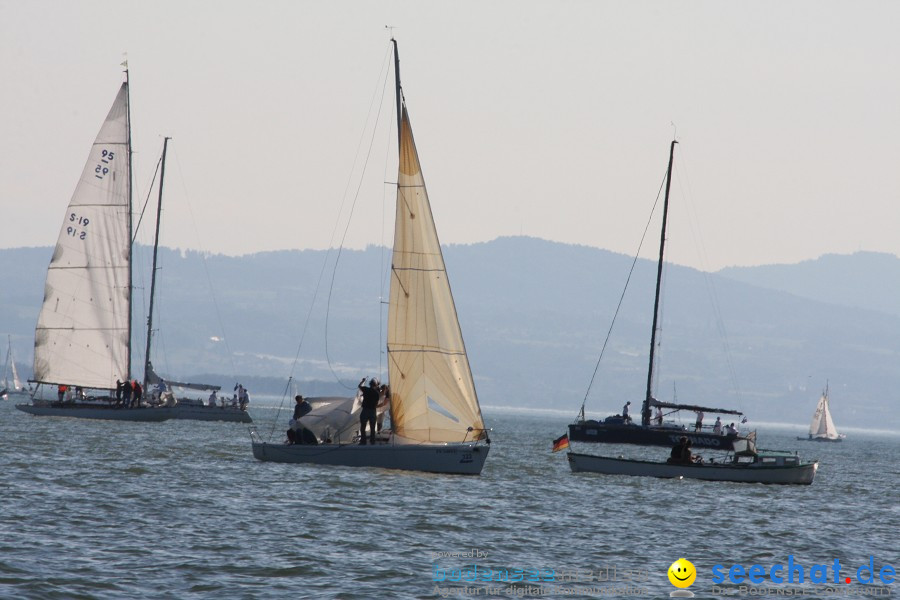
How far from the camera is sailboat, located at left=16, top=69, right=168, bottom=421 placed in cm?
6819

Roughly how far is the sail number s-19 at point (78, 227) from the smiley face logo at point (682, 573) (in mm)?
47485

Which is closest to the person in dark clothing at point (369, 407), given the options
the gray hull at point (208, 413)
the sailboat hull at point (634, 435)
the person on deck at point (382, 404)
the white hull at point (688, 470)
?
the person on deck at point (382, 404)

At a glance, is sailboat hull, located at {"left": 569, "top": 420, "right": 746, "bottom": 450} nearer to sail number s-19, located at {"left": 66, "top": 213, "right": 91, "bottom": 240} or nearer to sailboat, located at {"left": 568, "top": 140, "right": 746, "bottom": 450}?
sailboat, located at {"left": 568, "top": 140, "right": 746, "bottom": 450}

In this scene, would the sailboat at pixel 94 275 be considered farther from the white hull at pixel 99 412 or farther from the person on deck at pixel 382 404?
the person on deck at pixel 382 404

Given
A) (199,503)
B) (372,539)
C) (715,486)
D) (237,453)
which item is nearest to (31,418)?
(237,453)

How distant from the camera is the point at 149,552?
25.0 metres

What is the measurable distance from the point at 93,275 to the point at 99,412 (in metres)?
7.58

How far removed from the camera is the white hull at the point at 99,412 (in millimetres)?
72062

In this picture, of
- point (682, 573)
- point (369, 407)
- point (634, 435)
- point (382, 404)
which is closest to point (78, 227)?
point (382, 404)

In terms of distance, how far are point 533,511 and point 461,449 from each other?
5.61 meters

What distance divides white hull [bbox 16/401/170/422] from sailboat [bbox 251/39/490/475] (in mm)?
35358

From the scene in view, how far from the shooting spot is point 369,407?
40312 mm

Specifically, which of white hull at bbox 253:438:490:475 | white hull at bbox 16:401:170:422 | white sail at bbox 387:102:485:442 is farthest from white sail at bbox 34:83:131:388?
white sail at bbox 387:102:485:442

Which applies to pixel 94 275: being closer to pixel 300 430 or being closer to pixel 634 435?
pixel 300 430
